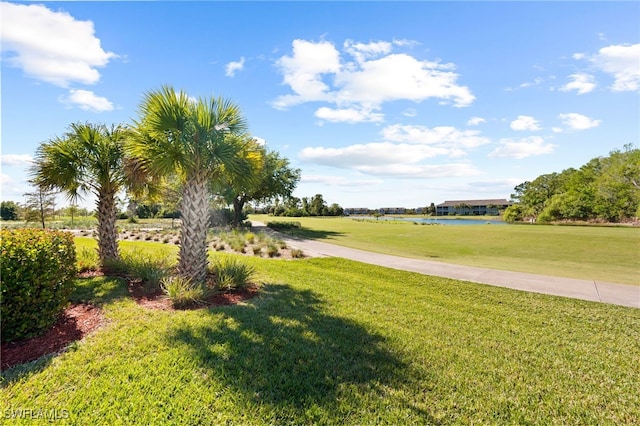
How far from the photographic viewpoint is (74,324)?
15.6ft

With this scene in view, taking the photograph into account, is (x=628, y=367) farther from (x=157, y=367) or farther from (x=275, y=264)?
(x=275, y=264)

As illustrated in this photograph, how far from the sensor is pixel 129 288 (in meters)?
6.89

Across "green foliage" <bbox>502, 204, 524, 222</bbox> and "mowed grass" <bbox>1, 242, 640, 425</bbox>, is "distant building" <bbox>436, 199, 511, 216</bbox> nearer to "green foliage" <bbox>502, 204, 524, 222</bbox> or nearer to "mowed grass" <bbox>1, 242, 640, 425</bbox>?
"green foliage" <bbox>502, 204, 524, 222</bbox>

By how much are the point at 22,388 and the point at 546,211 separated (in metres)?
70.5

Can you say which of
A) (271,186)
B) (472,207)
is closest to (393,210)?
(472,207)

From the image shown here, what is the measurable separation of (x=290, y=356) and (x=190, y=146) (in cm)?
509

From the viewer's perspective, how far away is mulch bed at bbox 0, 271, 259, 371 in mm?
3816

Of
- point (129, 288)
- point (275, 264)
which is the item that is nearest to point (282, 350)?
point (129, 288)

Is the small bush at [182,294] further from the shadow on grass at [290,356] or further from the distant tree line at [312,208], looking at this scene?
the distant tree line at [312,208]

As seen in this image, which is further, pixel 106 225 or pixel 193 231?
pixel 106 225

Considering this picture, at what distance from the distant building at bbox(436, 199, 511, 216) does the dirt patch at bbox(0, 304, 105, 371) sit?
11746 centimetres

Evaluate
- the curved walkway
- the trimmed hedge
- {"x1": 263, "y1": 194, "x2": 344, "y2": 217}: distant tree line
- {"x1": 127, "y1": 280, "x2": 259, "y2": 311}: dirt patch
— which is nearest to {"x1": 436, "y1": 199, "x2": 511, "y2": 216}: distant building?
{"x1": 263, "y1": 194, "x2": 344, "y2": 217}: distant tree line

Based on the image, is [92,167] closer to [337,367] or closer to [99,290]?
[99,290]

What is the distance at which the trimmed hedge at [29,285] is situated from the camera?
12.6 ft
